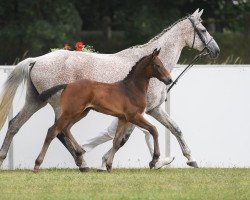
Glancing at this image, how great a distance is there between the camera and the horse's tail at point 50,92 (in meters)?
12.9

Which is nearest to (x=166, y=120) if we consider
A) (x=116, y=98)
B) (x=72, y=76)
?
(x=116, y=98)

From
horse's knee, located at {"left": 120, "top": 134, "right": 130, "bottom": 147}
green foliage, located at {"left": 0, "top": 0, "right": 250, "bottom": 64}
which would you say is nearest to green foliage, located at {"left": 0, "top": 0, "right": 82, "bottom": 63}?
green foliage, located at {"left": 0, "top": 0, "right": 250, "bottom": 64}

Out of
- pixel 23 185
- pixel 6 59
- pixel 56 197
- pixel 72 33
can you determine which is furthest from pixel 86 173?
pixel 6 59

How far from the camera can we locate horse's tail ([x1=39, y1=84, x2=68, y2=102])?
12.9 m

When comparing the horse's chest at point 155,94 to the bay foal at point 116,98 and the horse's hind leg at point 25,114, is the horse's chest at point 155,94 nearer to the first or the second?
the bay foal at point 116,98

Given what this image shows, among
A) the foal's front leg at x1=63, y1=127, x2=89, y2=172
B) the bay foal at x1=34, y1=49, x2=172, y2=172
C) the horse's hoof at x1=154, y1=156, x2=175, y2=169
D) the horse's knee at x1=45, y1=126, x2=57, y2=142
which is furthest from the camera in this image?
the horse's hoof at x1=154, y1=156, x2=175, y2=169

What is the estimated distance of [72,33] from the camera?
30.8 m

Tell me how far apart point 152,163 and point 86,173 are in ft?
2.69

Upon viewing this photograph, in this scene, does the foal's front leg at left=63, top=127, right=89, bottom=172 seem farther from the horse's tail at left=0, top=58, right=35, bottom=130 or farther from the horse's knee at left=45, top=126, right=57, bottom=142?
the horse's tail at left=0, top=58, right=35, bottom=130

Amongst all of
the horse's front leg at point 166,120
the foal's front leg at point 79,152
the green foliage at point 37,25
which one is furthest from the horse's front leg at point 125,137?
the green foliage at point 37,25

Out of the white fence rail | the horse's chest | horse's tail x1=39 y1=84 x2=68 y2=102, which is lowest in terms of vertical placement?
the white fence rail

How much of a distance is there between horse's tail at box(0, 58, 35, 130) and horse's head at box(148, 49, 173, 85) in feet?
5.28

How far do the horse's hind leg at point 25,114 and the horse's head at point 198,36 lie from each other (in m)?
2.15

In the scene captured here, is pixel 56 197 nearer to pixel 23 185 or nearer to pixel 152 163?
pixel 23 185
